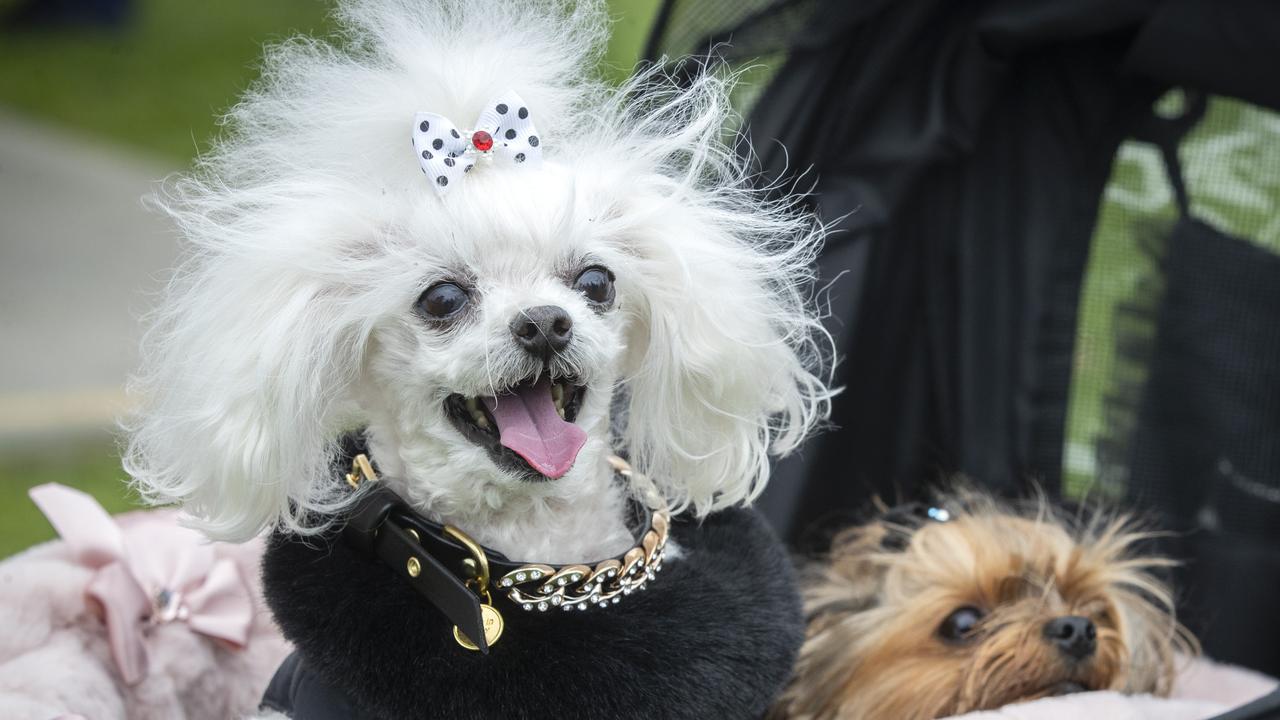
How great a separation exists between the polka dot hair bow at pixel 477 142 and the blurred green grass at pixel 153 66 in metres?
2.95

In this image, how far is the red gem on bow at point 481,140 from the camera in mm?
1179

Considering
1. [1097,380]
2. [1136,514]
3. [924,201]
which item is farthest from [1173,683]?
[924,201]

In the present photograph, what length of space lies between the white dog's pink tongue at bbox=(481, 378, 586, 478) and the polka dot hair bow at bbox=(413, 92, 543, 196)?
0.65ft

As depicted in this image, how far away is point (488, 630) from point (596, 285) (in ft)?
1.11

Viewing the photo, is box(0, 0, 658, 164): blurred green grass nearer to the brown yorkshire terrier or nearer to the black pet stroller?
the black pet stroller

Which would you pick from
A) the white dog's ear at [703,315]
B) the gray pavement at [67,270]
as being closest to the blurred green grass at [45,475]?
the gray pavement at [67,270]

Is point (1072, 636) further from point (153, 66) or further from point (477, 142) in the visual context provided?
point (153, 66)

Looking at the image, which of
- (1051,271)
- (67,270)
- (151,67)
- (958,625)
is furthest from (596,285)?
(151,67)

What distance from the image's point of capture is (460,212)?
1173 millimetres

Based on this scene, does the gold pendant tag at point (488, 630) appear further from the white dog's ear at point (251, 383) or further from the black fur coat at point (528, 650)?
the white dog's ear at point (251, 383)

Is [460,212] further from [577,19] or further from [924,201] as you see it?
[924,201]

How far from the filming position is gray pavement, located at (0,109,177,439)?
3686mm

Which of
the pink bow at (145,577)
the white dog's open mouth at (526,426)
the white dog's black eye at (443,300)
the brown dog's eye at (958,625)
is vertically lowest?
the pink bow at (145,577)

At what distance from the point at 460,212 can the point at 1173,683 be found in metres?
1.16
